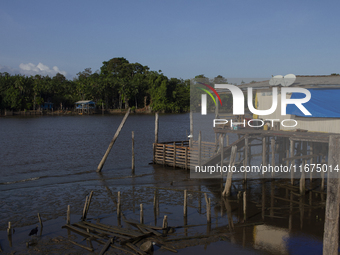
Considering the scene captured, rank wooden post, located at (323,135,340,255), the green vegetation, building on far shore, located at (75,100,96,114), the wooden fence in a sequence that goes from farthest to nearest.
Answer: building on far shore, located at (75,100,96,114) → the green vegetation → the wooden fence → wooden post, located at (323,135,340,255)

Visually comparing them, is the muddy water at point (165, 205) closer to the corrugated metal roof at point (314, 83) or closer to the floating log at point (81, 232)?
the floating log at point (81, 232)

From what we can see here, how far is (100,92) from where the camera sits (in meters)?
121

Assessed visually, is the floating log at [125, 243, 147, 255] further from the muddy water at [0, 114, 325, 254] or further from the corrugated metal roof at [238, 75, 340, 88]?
the corrugated metal roof at [238, 75, 340, 88]

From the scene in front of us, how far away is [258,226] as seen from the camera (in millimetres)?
14648

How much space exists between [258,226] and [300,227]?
5.95 ft

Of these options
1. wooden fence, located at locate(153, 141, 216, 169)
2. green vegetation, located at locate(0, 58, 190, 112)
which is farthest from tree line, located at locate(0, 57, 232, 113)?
wooden fence, located at locate(153, 141, 216, 169)

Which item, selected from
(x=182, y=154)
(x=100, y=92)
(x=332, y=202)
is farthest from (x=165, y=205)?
(x=100, y=92)

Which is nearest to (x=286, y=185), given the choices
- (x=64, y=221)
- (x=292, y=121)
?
(x=292, y=121)

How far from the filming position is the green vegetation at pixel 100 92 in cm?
10975

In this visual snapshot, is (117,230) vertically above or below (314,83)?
below

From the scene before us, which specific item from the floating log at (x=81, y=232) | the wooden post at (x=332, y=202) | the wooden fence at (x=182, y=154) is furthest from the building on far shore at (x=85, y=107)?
the wooden post at (x=332, y=202)

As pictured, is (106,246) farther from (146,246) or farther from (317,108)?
(317,108)

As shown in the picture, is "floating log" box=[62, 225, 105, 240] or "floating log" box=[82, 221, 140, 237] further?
"floating log" box=[62, 225, 105, 240]

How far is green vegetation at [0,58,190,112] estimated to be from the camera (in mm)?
109750
